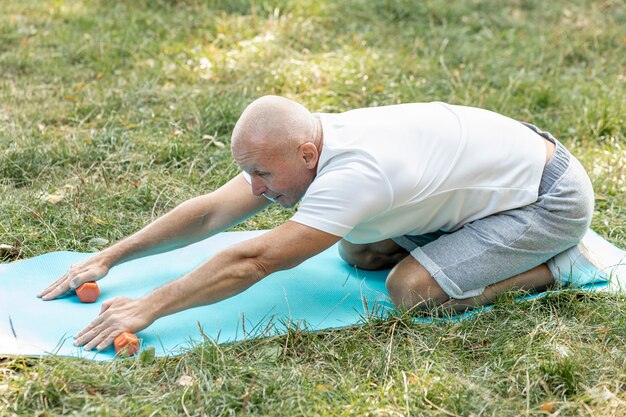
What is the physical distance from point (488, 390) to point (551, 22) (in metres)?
5.58

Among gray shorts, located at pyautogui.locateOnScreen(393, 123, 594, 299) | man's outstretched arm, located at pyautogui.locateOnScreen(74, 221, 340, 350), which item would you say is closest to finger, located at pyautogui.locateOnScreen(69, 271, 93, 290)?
man's outstretched arm, located at pyautogui.locateOnScreen(74, 221, 340, 350)

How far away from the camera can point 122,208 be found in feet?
14.6

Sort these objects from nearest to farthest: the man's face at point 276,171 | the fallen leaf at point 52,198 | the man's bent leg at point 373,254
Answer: the man's face at point 276,171, the man's bent leg at point 373,254, the fallen leaf at point 52,198

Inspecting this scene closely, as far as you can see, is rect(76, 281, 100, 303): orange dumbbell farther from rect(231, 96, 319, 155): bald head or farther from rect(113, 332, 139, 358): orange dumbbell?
rect(231, 96, 319, 155): bald head

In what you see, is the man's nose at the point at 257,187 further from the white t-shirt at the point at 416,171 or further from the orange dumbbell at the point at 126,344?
the orange dumbbell at the point at 126,344

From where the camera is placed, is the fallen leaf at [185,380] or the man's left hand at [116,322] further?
the man's left hand at [116,322]

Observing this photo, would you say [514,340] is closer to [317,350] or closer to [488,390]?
[488,390]

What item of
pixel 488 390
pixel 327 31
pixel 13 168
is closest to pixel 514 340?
pixel 488 390

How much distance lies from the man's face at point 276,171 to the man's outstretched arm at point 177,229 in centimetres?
35

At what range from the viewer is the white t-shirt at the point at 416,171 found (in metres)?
3.09

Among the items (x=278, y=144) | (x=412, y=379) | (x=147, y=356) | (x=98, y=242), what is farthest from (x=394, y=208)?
(x=98, y=242)

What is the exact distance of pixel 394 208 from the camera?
128 inches

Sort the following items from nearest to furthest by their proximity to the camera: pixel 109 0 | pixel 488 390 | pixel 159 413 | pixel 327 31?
1. pixel 159 413
2. pixel 488 390
3. pixel 327 31
4. pixel 109 0

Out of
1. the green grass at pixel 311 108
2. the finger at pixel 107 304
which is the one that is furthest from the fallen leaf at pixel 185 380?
the finger at pixel 107 304
